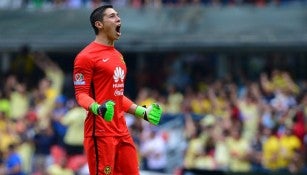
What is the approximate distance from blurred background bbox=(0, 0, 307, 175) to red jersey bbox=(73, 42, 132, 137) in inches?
184

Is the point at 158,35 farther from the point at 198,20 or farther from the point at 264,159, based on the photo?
the point at 264,159

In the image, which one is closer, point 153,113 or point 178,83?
point 153,113

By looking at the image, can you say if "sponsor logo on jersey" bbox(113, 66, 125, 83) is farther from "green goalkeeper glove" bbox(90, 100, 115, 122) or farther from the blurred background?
the blurred background

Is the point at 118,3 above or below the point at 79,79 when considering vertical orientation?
below

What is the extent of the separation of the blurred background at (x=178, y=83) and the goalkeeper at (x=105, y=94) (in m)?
4.52

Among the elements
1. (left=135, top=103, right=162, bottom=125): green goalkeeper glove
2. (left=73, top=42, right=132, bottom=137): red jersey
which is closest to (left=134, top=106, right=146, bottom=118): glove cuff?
(left=135, top=103, right=162, bottom=125): green goalkeeper glove

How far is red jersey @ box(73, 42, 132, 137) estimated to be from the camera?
948 cm

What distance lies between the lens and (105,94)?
31.5 ft

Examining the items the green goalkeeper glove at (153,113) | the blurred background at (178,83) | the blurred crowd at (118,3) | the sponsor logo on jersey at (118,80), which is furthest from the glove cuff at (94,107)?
the blurred crowd at (118,3)

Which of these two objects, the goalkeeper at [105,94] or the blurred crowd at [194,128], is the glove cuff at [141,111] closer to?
the goalkeeper at [105,94]

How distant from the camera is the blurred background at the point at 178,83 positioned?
17.5m

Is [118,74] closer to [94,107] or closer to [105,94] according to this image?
[105,94]

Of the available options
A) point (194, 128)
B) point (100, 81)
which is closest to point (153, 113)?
point (100, 81)

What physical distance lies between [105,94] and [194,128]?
8943mm
